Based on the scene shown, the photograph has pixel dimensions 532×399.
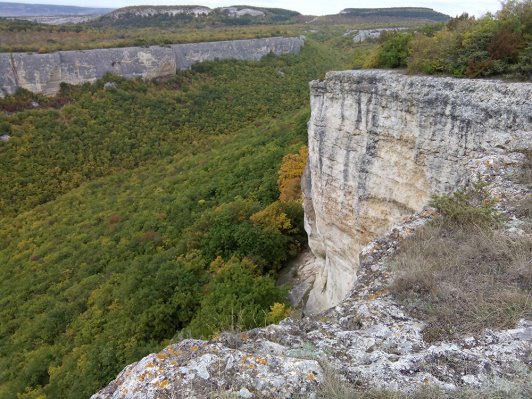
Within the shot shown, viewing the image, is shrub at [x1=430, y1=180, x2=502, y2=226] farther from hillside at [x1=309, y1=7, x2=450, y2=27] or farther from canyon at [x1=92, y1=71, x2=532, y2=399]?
hillside at [x1=309, y1=7, x2=450, y2=27]

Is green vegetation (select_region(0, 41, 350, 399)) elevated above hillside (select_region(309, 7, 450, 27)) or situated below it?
below

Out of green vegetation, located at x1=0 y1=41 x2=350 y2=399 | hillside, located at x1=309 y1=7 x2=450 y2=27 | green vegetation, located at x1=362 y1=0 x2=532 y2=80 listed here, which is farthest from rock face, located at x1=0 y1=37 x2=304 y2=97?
hillside, located at x1=309 y1=7 x2=450 y2=27

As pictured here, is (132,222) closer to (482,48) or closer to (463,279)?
(482,48)

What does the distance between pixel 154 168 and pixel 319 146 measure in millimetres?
21160

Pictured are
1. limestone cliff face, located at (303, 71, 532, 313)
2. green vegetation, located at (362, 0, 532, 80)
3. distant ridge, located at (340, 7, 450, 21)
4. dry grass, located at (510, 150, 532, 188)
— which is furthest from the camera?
distant ridge, located at (340, 7, 450, 21)

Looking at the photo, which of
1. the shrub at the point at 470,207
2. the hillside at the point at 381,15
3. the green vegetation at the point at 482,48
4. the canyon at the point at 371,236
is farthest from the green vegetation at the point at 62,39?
the hillside at the point at 381,15

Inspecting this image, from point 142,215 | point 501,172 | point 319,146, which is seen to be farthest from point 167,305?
point 501,172

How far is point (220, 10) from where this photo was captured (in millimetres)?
106625

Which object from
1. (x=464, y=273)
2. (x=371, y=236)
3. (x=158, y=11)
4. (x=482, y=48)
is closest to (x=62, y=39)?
(x=371, y=236)

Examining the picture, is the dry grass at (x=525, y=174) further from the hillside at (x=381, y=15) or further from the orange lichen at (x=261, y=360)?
the hillside at (x=381, y=15)

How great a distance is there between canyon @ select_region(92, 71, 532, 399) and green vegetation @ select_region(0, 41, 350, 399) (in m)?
0.74

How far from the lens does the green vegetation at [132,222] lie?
13297 mm

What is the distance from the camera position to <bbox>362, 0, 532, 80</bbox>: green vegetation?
311 inches

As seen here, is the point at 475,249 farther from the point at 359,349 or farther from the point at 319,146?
the point at 319,146
